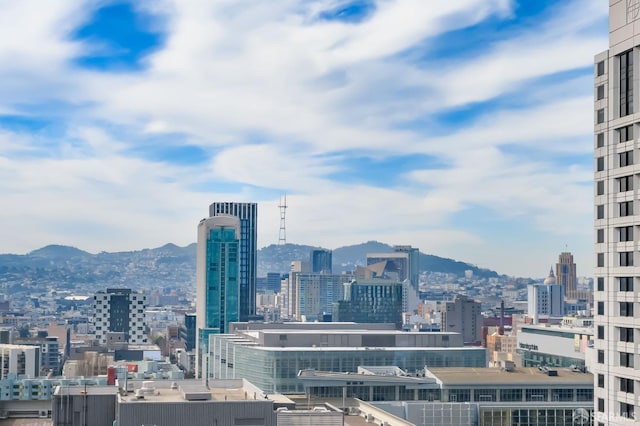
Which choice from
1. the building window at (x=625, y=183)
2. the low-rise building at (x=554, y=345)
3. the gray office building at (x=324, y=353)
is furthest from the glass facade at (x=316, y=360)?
the building window at (x=625, y=183)

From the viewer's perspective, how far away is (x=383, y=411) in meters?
43.5

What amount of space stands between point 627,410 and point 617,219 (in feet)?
14.9

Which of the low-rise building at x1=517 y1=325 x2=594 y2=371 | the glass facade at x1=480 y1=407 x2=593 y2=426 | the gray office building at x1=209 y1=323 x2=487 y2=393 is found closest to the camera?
the glass facade at x1=480 y1=407 x2=593 y2=426

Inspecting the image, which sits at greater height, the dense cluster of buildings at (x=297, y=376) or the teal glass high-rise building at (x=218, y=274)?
the teal glass high-rise building at (x=218, y=274)

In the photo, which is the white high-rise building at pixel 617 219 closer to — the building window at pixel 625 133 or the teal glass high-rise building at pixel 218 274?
the building window at pixel 625 133

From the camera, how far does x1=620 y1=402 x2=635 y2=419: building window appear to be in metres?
24.1

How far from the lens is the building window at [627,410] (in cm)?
2407

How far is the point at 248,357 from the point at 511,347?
70249 mm

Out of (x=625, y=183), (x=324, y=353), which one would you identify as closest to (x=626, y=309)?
(x=625, y=183)

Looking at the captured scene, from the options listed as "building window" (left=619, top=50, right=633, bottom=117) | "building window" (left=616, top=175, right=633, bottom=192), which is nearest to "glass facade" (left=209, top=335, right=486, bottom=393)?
"building window" (left=616, top=175, right=633, bottom=192)

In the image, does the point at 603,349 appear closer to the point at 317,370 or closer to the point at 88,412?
the point at 88,412

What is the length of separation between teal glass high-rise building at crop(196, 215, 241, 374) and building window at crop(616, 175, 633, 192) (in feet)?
327

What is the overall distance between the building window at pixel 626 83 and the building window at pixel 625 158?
971 millimetres

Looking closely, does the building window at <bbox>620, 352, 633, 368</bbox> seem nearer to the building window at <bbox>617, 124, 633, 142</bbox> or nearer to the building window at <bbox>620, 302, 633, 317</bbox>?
the building window at <bbox>620, 302, 633, 317</bbox>
